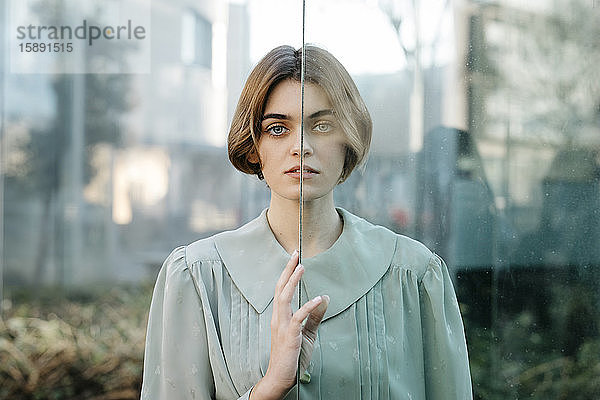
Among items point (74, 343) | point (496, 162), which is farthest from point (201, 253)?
point (74, 343)

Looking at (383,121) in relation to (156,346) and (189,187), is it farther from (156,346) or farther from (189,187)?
(189,187)

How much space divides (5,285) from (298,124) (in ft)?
8.46

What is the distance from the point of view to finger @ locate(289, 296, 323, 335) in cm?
121

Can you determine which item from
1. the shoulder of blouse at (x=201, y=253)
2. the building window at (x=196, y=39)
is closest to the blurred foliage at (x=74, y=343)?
the building window at (x=196, y=39)

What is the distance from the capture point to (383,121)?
1.25m

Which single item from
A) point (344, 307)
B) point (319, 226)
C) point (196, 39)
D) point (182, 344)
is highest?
point (196, 39)

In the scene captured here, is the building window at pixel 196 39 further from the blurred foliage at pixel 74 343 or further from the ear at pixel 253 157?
the ear at pixel 253 157

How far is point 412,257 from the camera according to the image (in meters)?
1.26

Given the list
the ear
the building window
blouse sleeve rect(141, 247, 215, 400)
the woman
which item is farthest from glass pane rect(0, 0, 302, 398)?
the woman

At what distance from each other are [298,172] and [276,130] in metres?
0.11

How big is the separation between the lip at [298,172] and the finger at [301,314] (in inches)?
8.6

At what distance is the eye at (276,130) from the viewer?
141 centimetres

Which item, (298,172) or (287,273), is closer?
(287,273)

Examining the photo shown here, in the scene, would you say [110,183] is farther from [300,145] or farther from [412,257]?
[412,257]
